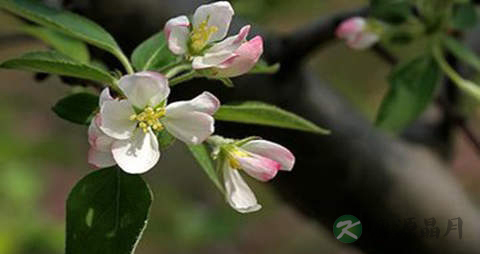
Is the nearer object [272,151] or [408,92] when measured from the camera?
[272,151]

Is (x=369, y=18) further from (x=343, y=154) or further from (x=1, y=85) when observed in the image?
(x=1, y=85)

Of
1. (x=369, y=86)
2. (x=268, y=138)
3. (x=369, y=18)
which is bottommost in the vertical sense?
(x=369, y=86)

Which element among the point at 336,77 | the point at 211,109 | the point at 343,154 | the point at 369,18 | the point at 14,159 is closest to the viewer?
the point at 211,109

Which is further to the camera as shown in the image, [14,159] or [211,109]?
[14,159]

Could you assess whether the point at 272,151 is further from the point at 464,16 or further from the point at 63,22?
the point at 464,16

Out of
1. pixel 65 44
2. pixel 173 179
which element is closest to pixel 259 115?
pixel 65 44

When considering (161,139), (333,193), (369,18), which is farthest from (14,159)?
(161,139)

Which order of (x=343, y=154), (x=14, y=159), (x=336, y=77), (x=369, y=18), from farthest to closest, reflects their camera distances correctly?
(x=336, y=77) → (x=14, y=159) → (x=343, y=154) → (x=369, y=18)
